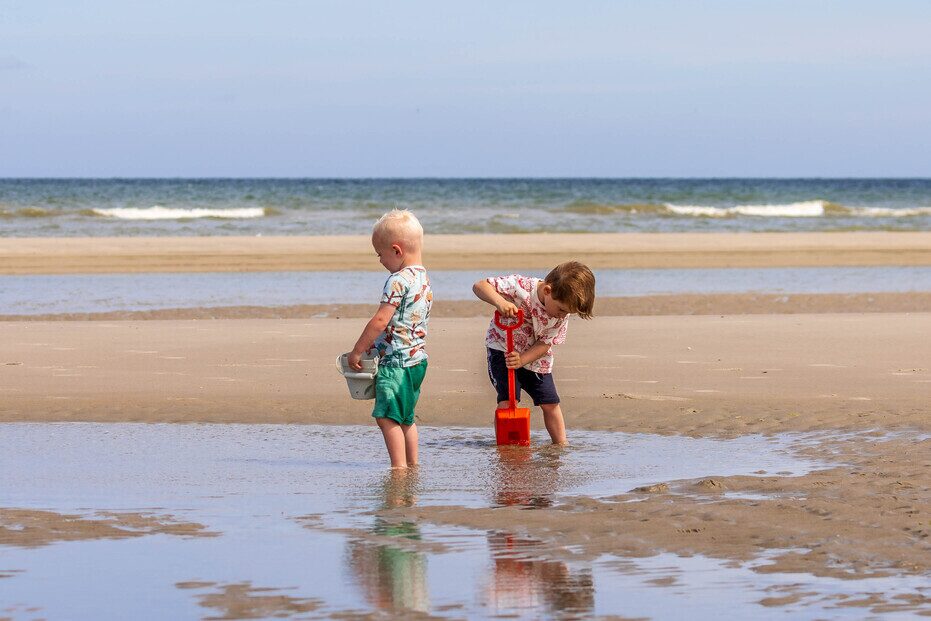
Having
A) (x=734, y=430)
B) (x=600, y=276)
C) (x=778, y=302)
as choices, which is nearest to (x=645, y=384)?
(x=734, y=430)

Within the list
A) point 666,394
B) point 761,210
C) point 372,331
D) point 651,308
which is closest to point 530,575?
point 372,331

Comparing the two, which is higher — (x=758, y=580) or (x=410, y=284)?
(x=410, y=284)

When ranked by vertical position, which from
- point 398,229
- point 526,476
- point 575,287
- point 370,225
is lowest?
point 526,476

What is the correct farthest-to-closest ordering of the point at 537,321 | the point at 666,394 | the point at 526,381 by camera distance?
the point at 666,394 < the point at 526,381 < the point at 537,321

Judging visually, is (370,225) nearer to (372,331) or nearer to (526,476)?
(372,331)

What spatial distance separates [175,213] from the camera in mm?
47125

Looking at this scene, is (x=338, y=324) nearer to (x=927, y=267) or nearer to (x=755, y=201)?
(x=927, y=267)

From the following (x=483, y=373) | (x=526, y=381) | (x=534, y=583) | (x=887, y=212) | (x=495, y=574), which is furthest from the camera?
(x=887, y=212)

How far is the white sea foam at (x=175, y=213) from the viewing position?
44.6 m

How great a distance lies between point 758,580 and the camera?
3768 mm

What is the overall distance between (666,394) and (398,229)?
9.18ft

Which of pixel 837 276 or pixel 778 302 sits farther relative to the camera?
pixel 837 276

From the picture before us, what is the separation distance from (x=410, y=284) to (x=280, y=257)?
58.4 feet

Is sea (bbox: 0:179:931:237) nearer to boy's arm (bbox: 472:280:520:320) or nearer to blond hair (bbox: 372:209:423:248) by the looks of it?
boy's arm (bbox: 472:280:520:320)
